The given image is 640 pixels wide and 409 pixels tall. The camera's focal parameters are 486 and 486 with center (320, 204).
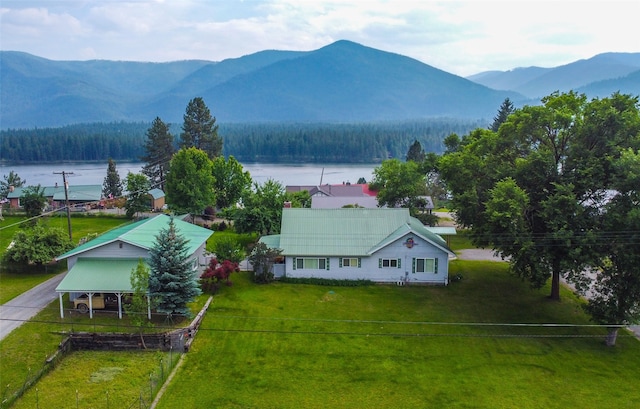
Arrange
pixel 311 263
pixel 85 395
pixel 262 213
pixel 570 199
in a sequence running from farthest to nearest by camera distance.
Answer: pixel 262 213
pixel 311 263
pixel 570 199
pixel 85 395

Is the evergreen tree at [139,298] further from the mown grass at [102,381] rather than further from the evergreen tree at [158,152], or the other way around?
the evergreen tree at [158,152]

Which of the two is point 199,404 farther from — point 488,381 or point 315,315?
point 488,381

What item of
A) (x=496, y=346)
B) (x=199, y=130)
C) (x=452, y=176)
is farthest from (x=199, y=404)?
(x=199, y=130)

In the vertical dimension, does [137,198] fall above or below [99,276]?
above

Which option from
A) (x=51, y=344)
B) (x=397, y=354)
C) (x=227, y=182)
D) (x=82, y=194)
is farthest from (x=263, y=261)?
(x=82, y=194)

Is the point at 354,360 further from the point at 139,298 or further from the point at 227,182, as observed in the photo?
the point at 227,182

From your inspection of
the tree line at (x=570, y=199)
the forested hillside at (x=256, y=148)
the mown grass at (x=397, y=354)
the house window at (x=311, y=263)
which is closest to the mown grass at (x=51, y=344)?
the mown grass at (x=397, y=354)
